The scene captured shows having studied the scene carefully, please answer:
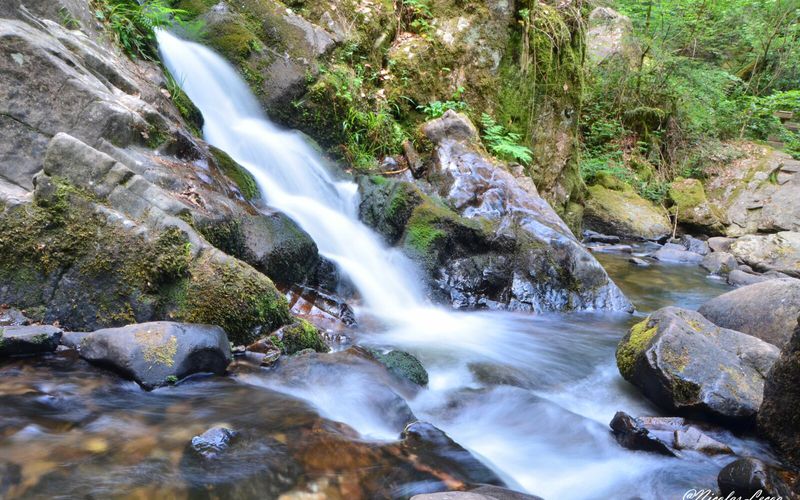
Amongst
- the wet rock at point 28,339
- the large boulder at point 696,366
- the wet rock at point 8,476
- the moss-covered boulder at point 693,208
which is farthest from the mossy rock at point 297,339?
the moss-covered boulder at point 693,208

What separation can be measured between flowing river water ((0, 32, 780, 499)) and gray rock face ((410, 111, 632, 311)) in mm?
364

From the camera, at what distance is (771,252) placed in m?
11.3

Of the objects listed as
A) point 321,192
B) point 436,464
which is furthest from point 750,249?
point 436,464

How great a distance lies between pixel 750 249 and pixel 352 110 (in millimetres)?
9541

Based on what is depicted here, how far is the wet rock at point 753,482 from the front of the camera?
277cm

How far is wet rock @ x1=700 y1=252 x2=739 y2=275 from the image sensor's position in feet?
35.5

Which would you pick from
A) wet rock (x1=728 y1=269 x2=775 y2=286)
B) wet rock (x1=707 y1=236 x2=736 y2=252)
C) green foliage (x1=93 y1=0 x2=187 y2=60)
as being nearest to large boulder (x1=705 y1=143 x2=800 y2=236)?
wet rock (x1=707 y1=236 x2=736 y2=252)

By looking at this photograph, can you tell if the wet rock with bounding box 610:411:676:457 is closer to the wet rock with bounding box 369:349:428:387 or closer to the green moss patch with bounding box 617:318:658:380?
the green moss patch with bounding box 617:318:658:380

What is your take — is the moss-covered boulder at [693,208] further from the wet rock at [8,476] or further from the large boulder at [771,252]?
the wet rock at [8,476]

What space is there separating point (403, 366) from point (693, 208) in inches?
533

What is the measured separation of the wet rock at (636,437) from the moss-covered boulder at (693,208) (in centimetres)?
1278

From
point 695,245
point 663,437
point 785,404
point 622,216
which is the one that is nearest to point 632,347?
point 663,437

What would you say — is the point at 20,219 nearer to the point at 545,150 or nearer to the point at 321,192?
the point at 321,192

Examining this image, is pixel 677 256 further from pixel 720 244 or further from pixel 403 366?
pixel 403 366
